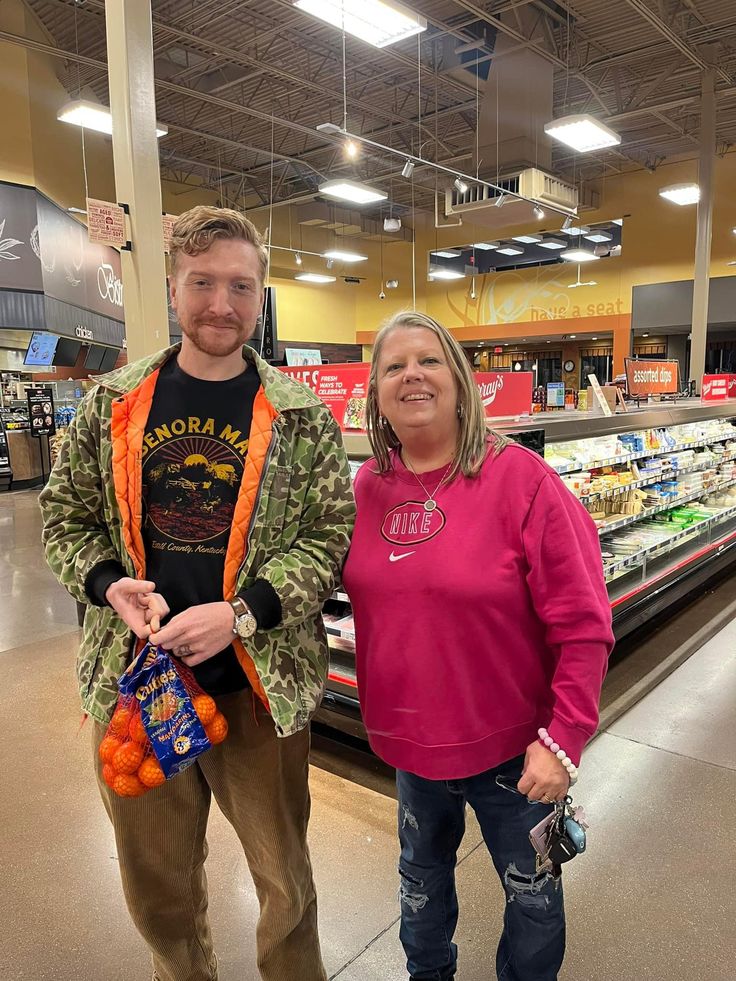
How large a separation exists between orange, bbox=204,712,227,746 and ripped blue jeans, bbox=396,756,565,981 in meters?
0.47

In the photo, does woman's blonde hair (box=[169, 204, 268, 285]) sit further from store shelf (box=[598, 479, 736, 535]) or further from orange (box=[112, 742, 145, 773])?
store shelf (box=[598, 479, 736, 535])

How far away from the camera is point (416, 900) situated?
1.63 metres

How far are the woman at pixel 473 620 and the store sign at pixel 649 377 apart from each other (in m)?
4.85

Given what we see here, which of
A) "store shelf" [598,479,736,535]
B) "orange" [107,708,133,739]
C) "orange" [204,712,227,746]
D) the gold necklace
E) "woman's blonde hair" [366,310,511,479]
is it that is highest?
"woman's blonde hair" [366,310,511,479]

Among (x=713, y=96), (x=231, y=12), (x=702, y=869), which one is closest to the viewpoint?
(x=702, y=869)

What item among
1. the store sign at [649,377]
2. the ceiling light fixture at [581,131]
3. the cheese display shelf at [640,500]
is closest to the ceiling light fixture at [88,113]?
the ceiling light fixture at [581,131]

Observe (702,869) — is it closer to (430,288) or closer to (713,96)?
(713,96)

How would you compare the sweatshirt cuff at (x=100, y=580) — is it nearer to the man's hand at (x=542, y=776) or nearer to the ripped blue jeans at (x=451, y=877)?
the ripped blue jeans at (x=451, y=877)

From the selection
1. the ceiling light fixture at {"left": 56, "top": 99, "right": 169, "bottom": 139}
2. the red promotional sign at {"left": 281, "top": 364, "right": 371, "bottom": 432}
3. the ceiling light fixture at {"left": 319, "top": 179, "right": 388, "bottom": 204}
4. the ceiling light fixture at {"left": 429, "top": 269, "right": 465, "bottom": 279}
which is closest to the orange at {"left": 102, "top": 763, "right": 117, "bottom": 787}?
the red promotional sign at {"left": 281, "top": 364, "right": 371, "bottom": 432}

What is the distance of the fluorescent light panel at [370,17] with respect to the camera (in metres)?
5.21

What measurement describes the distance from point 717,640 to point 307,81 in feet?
30.0

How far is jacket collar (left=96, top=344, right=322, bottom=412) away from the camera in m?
1.44

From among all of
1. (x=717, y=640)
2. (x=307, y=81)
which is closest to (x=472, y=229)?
(x=307, y=81)

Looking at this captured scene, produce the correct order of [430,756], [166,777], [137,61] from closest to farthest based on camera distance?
[166,777] → [430,756] → [137,61]
